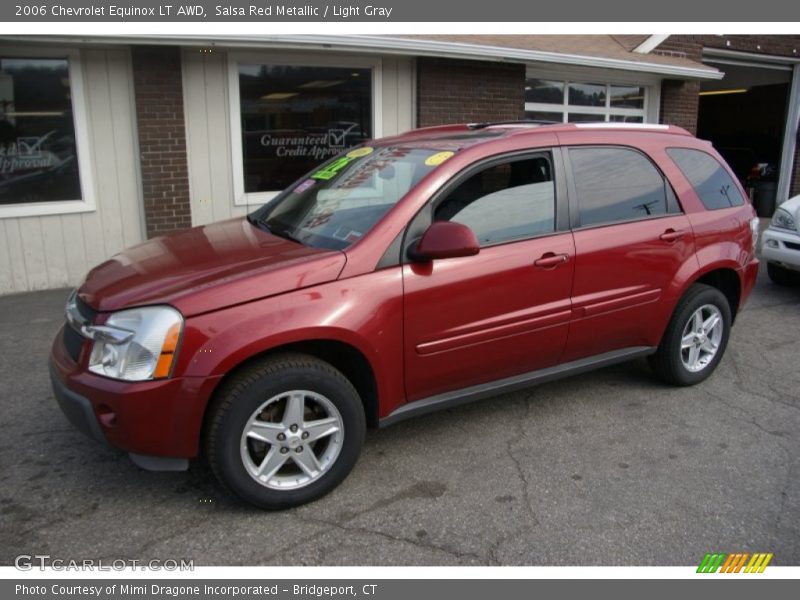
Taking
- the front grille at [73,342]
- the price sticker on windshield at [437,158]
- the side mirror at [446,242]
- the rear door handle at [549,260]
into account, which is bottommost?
the front grille at [73,342]

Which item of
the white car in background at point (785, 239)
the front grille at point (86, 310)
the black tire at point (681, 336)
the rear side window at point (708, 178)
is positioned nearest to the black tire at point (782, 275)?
the white car in background at point (785, 239)

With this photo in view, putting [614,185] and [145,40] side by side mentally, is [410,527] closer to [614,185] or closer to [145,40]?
[614,185]

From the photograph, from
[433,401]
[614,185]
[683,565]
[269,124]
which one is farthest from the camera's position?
[269,124]

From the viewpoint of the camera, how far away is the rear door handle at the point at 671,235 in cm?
431

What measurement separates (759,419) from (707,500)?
1.22 m

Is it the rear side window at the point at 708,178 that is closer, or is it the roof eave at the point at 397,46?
the rear side window at the point at 708,178

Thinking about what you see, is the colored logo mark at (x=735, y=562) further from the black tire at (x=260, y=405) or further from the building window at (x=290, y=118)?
the building window at (x=290, y=118)

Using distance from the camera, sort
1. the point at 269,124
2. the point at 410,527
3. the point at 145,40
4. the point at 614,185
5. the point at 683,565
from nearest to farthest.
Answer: the point at 683,565 → the point at 410,527 → the point at 614,185 → the point at 145,40 → the point at 269,124

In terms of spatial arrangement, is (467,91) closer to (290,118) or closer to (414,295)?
(290,118)

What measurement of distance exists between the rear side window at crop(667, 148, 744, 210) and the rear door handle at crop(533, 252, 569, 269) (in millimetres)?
1300

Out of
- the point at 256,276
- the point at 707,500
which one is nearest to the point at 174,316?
the point at 256,276

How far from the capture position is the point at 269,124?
329 inches

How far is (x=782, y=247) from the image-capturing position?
7.24 meters

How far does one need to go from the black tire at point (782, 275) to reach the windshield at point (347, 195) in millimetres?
5676
